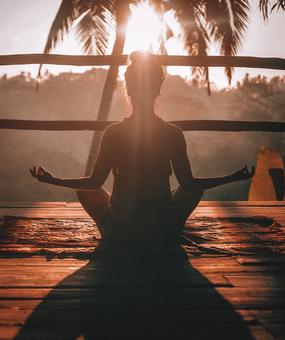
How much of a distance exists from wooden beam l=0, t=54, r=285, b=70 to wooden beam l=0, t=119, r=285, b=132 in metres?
0.63

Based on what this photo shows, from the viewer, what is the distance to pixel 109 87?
980 centimetres

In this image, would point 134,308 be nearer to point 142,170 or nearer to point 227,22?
point 142,170

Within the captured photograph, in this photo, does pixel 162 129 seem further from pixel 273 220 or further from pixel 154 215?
pixel 273 220

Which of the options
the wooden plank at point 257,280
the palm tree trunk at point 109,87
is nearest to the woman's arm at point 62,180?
the wooden plank at point 257,280

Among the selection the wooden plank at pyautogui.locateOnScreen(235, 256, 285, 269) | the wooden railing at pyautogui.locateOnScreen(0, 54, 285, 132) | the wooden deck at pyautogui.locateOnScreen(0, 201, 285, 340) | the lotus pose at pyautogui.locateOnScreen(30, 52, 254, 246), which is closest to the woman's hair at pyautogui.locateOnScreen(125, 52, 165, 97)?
the lotus pose at pyautogui.locateOnScreen(30, 52, 254, 246)

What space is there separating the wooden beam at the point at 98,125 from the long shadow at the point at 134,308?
237 cm

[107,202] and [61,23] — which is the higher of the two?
[61,23]

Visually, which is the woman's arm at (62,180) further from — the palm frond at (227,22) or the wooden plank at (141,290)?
the palm frond at (227,22)

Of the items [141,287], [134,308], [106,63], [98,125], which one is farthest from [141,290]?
[106,63]

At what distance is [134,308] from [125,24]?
31.4ft

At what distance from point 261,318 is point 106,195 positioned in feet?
4.79

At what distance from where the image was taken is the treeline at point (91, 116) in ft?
101

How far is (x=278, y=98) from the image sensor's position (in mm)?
32719

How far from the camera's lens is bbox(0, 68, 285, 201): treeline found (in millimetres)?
30906
